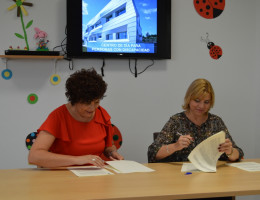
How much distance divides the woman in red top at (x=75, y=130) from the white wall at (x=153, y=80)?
116 cm

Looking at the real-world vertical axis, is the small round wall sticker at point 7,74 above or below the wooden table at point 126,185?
above

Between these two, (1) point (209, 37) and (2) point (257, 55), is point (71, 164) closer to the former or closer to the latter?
(1) point (209, 37)

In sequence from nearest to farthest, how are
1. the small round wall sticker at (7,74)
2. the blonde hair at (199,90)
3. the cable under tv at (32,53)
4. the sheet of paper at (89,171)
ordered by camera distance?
the sheet of paper at (89,171), the blonde hair at (199,90), the cable under tv at (32,53), the small round wall sticker at (7,74)

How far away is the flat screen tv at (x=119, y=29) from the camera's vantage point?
314 centimetres

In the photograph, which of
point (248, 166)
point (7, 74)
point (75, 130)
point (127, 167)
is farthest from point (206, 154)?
point (7, 74)

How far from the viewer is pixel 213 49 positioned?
3539 millimetres

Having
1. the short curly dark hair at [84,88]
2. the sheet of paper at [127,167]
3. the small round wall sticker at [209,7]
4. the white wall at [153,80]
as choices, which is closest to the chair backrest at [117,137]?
the white wall at [153,80]

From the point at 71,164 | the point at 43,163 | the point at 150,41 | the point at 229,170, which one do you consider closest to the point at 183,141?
the point at 229,170

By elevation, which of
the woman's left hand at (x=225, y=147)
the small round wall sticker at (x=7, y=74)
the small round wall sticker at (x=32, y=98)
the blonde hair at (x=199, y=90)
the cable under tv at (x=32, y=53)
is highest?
the cable under tv at (x=32, y=53)

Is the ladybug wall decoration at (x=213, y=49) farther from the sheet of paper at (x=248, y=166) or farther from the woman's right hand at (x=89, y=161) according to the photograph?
the woman's right hand at (x=89, y=161)

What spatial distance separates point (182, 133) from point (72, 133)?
76 cm

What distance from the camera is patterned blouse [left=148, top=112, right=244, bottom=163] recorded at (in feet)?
7.51

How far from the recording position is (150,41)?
131 inches

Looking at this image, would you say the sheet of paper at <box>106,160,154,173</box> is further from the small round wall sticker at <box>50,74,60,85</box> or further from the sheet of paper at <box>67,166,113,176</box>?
the small round wall sticker at <box>50,74,60,85</box>
